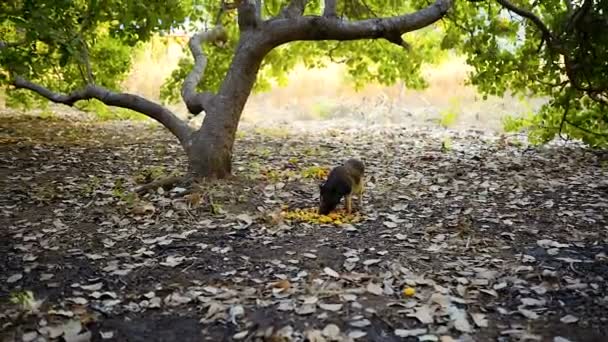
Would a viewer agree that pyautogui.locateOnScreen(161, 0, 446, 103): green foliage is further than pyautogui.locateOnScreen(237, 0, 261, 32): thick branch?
Yes

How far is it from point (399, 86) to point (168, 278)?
61.7ft

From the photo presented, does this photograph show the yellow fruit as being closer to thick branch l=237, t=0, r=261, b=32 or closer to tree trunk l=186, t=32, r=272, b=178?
tree trunk l=186, t=32, r=272, b=178

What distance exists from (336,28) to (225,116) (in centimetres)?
189

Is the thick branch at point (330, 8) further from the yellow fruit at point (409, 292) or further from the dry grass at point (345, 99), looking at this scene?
the dry grass at point (345, 99)

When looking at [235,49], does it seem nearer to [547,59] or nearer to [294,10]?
[294,10]

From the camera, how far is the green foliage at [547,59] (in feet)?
27.6

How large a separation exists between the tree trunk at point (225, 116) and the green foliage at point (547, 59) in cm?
420

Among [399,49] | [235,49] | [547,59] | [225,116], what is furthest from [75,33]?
[547,59]

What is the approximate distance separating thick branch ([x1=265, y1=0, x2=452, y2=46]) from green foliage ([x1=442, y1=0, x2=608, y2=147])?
2.61 metres

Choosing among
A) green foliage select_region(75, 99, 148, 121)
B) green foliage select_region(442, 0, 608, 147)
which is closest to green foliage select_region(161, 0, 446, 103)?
green foliage select_region(442, 0, 608, 147)

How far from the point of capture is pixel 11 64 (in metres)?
7.36

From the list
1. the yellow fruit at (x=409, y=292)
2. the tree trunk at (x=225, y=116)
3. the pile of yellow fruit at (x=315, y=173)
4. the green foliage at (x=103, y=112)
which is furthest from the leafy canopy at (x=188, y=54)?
the yellow fruit at (x=409, y=292)

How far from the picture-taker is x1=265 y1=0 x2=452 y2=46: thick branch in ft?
24.6

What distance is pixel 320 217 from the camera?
6.42m
